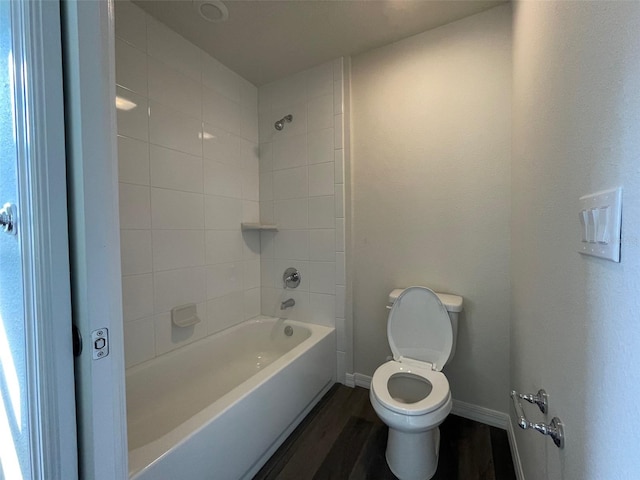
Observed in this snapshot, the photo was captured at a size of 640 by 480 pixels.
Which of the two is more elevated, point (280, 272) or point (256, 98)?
point (256, 98)

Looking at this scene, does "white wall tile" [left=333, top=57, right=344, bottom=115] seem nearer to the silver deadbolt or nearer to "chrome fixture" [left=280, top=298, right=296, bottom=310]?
"chrome fixture" [left=280, top=298, right=296, bottom=310]

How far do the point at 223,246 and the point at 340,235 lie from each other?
89cm

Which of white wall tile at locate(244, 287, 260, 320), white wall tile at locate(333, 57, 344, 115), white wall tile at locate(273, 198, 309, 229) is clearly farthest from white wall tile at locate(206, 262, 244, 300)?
white wall tile at locate(333, 57, 344, 115)

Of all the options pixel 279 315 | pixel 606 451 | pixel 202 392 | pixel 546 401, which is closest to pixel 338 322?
pixel 279 315

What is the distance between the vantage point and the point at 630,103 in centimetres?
43

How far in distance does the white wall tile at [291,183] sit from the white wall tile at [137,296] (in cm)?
113

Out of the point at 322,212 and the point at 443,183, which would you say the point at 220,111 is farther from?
the point at 443,183

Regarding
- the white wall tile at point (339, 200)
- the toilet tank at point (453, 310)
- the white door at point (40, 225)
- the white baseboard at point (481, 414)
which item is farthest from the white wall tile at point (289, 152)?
the white baseboard at point (481, 414)

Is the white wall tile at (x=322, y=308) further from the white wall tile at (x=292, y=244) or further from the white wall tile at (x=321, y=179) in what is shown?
the white wall tile at (x=321, y=179)

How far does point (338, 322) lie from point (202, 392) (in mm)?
1020

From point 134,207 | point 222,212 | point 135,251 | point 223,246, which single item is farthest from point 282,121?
point 135,251

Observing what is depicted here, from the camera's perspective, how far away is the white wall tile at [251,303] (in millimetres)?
2291

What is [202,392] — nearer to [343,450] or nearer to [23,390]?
[343,450]

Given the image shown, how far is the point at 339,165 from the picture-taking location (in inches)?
80.2
